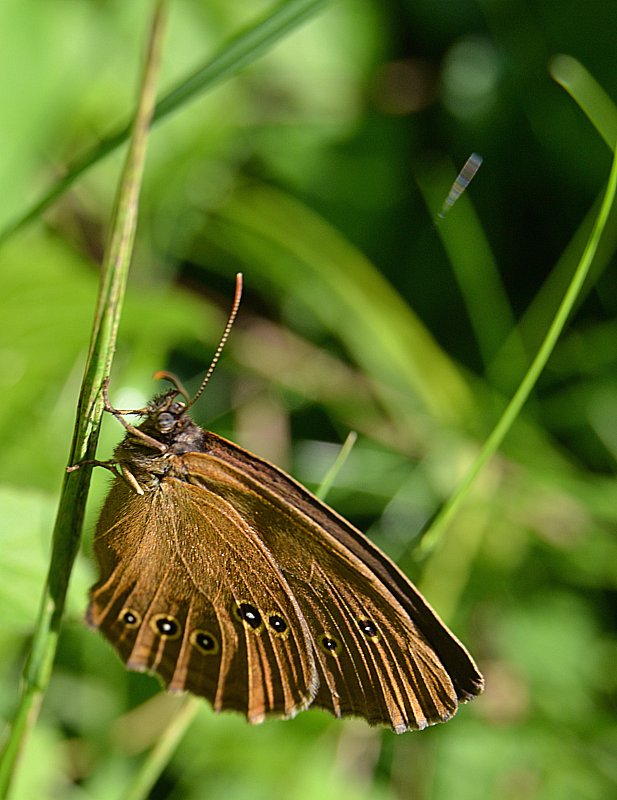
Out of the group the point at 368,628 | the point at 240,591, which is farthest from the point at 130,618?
the point at 368,628

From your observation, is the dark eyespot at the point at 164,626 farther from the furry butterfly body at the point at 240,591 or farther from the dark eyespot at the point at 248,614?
the dark eyespot at the point at 248,614

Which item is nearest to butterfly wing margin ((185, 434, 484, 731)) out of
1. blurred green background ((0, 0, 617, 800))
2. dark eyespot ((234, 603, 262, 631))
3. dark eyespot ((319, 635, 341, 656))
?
dark eyespot ((319, 635, 341, 656))

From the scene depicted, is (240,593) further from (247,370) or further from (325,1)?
(247,370)

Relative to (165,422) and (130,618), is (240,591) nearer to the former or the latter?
(130,618)

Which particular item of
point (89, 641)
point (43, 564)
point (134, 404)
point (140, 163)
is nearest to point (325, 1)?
point (140, 163)

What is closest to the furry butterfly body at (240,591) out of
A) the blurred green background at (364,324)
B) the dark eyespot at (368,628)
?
the dark eyespot at (368,628)

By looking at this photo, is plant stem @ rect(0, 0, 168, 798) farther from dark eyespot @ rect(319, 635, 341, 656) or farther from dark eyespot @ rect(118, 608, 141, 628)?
dark eyespot @ rect(319, 635, 341, 656)
